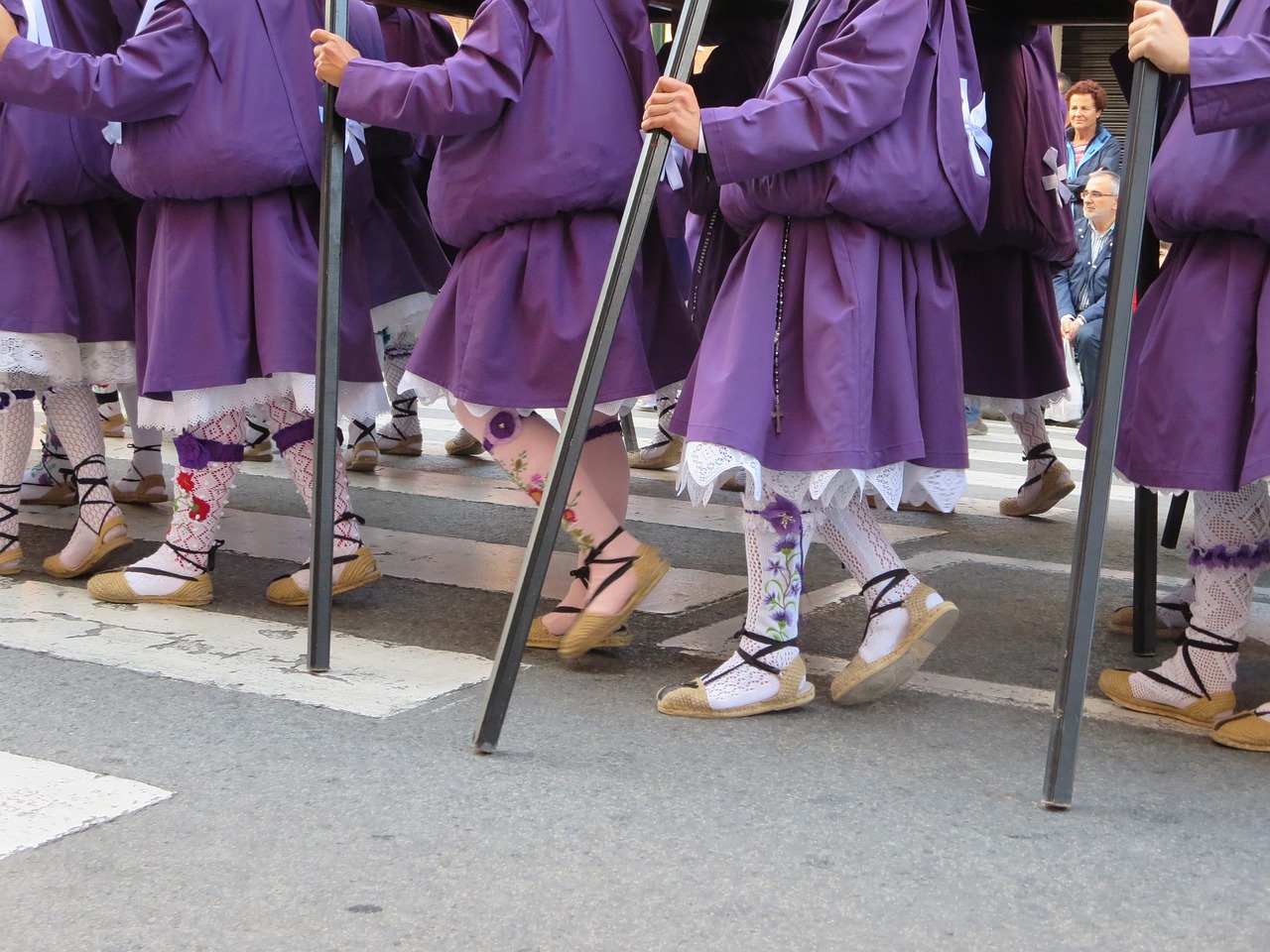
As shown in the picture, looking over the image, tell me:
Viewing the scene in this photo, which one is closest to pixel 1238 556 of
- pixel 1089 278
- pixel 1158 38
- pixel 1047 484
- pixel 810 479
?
pixel 810 479

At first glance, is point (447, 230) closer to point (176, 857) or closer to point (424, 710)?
point (424, 710)

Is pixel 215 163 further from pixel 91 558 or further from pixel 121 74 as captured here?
pixel 91 558

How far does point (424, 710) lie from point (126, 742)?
1.92ft

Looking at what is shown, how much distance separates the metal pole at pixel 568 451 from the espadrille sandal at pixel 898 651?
75 cm

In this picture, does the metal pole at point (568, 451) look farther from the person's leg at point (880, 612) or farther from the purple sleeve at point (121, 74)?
the purple sleeve at point (121, 74)

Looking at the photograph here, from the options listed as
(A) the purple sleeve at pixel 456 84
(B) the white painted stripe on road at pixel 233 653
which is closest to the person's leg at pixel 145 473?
(B) the white painted stripe on road at pixel 233 653

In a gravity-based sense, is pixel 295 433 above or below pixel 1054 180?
below

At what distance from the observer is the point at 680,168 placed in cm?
372

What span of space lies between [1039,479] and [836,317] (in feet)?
9.90

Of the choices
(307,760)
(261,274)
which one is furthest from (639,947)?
(261,274)

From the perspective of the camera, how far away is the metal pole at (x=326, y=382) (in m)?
3.36

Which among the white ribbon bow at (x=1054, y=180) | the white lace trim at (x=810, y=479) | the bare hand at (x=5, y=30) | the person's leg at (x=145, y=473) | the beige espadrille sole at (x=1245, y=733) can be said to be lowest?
the person's leg at (x=145, y=473)

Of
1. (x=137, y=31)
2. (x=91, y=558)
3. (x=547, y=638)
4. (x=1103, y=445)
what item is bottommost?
(x=91, y=558)

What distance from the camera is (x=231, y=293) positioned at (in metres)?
3.90
